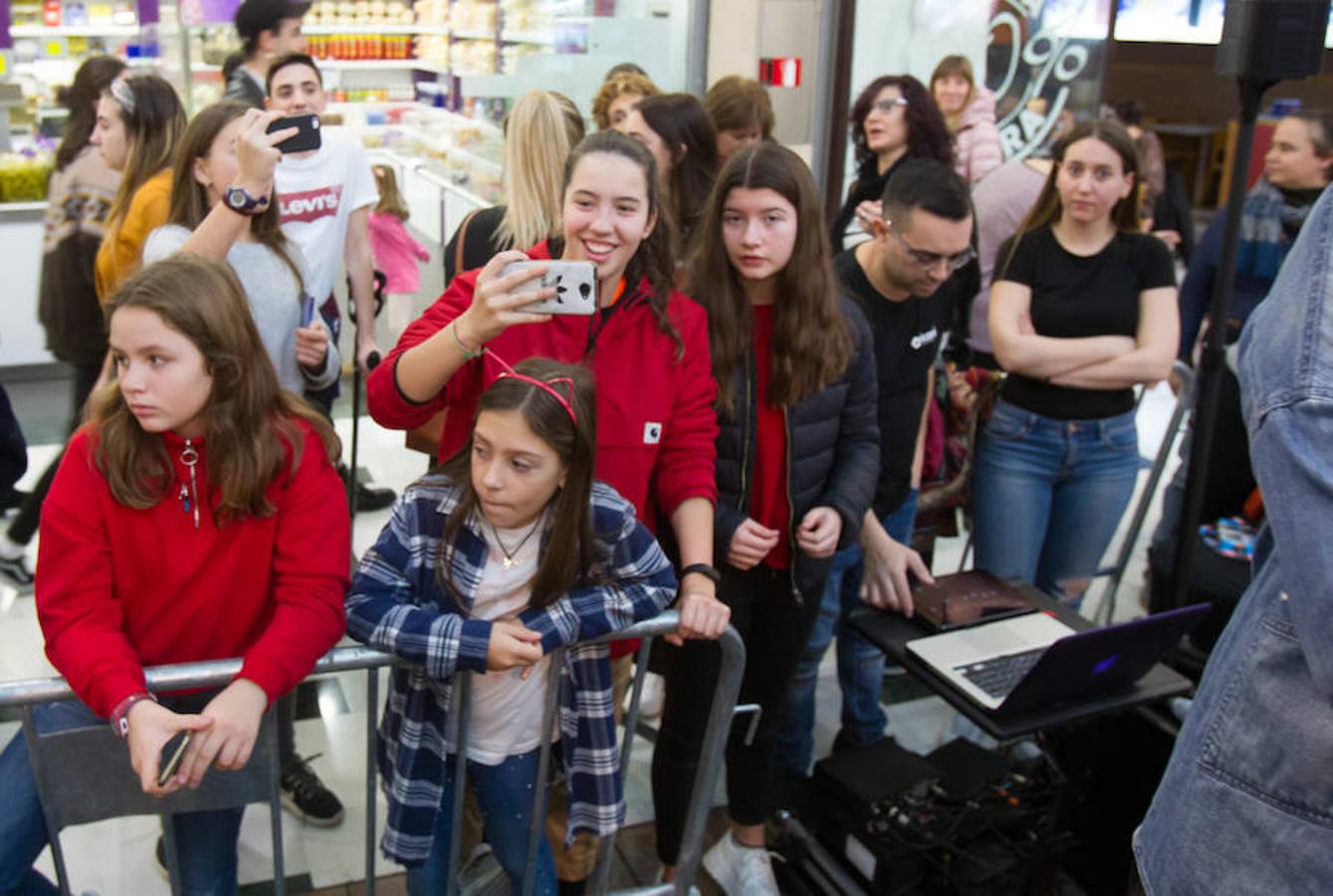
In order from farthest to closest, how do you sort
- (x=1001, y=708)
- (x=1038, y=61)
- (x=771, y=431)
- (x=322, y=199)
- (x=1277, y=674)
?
1. (x=1038, y=61)
2. (x=322, y=199)
3. (x=771, y=431)
4. (x=1001, y=708)
5. (x=1277, y=674)

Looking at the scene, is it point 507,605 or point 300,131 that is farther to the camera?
point 300,131

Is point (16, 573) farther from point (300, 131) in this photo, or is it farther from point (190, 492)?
point (190, 492)

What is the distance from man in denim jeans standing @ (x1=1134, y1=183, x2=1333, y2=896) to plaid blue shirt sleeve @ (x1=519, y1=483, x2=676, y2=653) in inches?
30.8

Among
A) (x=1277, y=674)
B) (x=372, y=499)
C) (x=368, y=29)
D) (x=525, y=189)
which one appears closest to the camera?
(x=1277, y=674)

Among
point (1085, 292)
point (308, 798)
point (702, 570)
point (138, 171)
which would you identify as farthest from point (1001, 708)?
point (138, 171)

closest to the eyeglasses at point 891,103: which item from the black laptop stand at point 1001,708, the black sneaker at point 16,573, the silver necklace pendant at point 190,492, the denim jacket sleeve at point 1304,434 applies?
the black laptop stand at point 1001,708

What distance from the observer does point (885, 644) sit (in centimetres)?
231

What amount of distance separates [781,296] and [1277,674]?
1277mm

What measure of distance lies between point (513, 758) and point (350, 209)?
2136mm

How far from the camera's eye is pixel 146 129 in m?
3.04

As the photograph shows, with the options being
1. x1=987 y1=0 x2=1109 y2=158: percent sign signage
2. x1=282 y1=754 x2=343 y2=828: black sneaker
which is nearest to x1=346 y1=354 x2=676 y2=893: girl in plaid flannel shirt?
x1=282 y1=754 x2=343 y2=828: black sneaker

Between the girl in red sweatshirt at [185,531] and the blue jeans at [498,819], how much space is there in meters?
0.34

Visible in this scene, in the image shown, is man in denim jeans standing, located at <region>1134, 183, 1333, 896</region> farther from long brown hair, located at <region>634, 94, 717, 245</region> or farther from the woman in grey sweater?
long brown hair, located at <region>634, 94, 717, 245</region>

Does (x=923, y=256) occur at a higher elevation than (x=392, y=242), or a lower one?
higher
